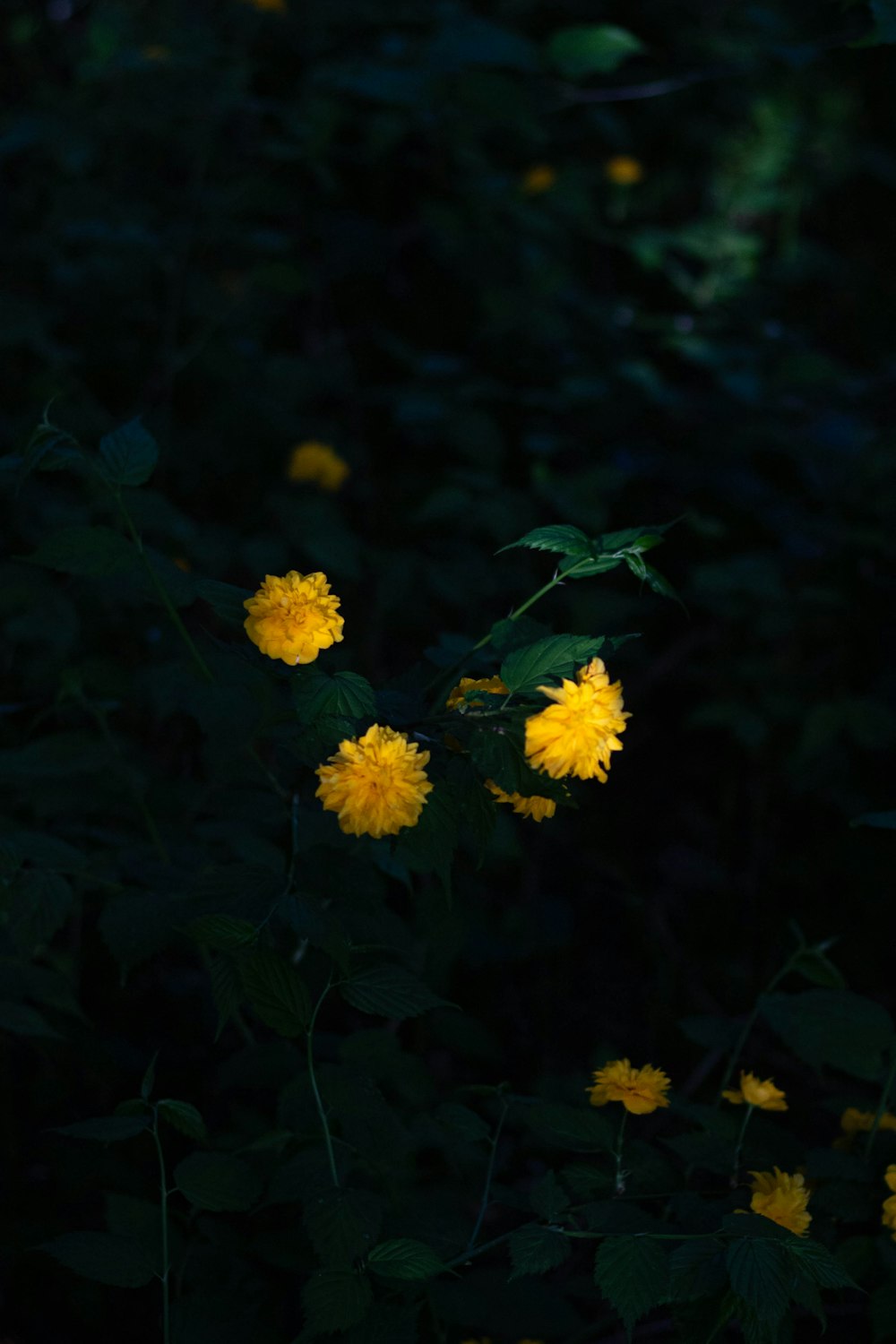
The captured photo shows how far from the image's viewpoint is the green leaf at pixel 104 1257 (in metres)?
1.00

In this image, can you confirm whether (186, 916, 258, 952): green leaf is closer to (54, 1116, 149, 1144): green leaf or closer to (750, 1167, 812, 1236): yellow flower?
(54, 1116, 149, 1144): green leaf

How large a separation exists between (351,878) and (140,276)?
1834 millimetres

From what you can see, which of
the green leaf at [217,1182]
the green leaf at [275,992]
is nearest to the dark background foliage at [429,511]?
the green leaf at [217,1182]

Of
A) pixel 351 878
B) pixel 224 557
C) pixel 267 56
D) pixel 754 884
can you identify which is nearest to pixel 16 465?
pixel 351 878

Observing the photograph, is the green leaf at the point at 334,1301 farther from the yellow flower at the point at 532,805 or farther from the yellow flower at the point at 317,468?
the yellow flower at the point at 317,468

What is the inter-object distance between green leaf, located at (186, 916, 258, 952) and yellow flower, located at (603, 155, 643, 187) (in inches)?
111

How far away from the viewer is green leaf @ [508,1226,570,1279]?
90cm

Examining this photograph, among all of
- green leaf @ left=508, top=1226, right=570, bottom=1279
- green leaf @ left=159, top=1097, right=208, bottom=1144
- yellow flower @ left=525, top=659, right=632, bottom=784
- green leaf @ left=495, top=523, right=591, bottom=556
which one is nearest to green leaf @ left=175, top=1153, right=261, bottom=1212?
green leaf @ left=159, top=1097, right=208, bottom=1144

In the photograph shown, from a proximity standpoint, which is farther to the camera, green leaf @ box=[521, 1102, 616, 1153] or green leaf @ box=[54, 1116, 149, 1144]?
green leaf @ box=[521, 1102, 616, 1153]

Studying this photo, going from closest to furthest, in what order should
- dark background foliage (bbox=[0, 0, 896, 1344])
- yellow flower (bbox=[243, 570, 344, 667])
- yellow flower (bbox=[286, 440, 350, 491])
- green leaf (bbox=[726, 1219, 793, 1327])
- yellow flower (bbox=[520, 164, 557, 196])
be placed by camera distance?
green leaf (bbox=[726, 1219, 793, 1327])
yellow flower (bbox=[243, 570, 344, 667])
dark background foliage (bbox=[0, 0, 896, 1344])
yellow flower (bbox=[286, 440, 350, 491])
yellow flower (bbox=[520, 164, 557, 196])

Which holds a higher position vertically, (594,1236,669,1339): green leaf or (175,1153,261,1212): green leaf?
(594,1236,669,1339): green leaf

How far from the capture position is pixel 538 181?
3.03m

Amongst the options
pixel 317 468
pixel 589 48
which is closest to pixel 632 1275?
pixel 317 468

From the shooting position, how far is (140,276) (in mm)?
2482
